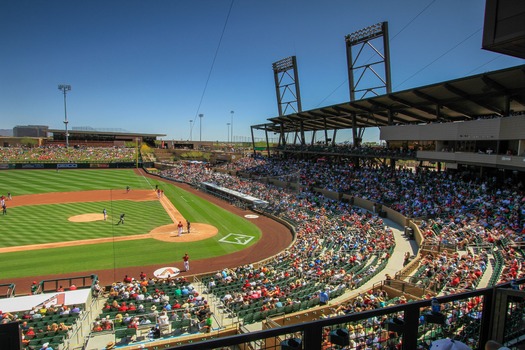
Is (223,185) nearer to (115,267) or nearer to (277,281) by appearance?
(115,267)

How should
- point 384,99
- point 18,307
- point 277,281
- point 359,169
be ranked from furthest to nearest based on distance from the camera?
point 359,169
point 384,99
point 277,281
point 18,307

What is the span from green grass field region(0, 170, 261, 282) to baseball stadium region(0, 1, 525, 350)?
0.20 metres

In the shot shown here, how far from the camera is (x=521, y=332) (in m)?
4.32

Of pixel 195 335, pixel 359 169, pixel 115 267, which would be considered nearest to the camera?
pixel 195 335

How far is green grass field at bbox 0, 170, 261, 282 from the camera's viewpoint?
21.8 m

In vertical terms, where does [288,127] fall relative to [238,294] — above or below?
above

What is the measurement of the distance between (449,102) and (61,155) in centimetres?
8222

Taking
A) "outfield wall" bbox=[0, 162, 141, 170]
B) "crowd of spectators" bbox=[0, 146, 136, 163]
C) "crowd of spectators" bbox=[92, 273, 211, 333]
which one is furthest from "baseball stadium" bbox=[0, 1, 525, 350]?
"crowd of spectators" bbox=[0, 146, 136, 163]

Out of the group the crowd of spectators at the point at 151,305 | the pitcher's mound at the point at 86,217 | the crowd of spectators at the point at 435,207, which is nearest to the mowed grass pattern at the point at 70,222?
the pitcher's mound at the point at 86,217

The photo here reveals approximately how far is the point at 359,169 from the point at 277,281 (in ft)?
98.9

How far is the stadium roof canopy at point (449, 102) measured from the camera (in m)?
25.7

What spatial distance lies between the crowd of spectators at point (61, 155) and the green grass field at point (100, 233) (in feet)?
89.0

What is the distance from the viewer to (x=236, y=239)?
92.5ft

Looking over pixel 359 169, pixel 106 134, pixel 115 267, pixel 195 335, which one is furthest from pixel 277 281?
→ pixel 106 134
